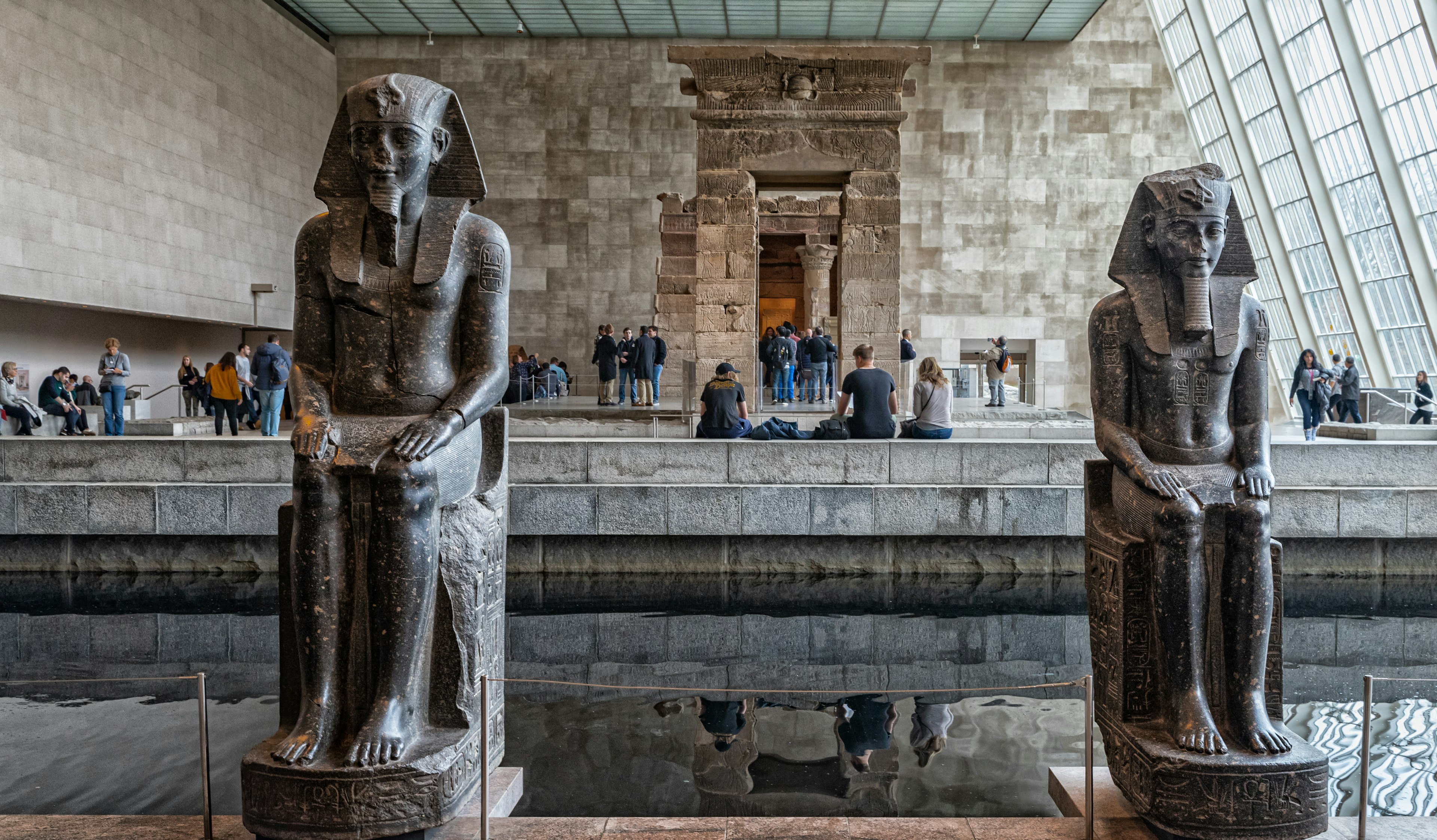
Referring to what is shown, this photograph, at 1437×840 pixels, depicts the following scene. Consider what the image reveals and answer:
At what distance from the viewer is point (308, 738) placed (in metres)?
3.12

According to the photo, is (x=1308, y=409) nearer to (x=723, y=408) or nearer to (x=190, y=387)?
(x=723, y=408)

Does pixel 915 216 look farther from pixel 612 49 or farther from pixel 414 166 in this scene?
pixel 414 166

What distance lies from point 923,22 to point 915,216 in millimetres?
5530

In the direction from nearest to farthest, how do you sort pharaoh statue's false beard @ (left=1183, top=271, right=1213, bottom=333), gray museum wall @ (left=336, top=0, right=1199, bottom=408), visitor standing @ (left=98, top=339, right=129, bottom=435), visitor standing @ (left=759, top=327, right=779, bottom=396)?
pharaoh statue's false beard @ (left=1183, top=271, right=1213, bottom=333) < visitor standing @ (left=98, top=339, right=129, bottom=435) < visitor standing @ (left=759, top=327, right=779, bottom=396) < gray museum wall @ (left=336, top=0, right=1199, bottom=408)

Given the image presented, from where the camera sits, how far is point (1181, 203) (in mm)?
3555

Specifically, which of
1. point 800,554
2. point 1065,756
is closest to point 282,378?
point 800,554

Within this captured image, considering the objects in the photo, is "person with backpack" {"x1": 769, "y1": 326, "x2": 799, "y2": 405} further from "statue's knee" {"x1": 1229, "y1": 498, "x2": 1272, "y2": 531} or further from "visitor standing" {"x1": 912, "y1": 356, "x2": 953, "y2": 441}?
"statue's knee" {"x1": 1229, "y1": 498, "x2": 1272, "y2": 531}

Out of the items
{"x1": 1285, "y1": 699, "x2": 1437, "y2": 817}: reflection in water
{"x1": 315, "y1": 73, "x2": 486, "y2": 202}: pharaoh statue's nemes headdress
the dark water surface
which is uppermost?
{"x1": 315, "y1": 73, "x2": 486, "y2": 202}: pharaoh statue's nemes headdress

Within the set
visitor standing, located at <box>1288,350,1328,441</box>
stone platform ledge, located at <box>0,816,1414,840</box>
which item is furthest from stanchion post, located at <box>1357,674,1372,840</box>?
visitor standing, located at <box>1288,350,1328,441</box>

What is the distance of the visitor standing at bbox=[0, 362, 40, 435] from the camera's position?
43.1ft

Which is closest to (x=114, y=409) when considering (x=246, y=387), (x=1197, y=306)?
(x=246, y=387)

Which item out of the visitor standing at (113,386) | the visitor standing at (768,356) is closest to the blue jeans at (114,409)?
the visitor standing at (113,386)

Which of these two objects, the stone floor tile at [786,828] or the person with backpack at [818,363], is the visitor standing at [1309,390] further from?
the stone floor tile at [786,828]

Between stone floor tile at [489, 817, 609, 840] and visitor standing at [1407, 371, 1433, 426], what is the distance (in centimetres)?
1792
